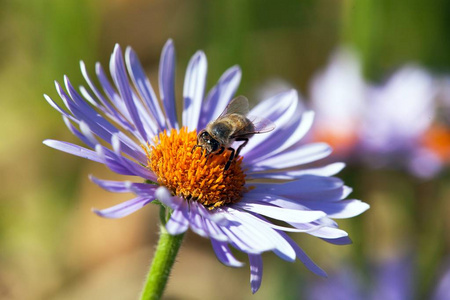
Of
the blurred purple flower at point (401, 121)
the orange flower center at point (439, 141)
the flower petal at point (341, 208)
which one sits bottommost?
the orange flower center at point (439, 141)

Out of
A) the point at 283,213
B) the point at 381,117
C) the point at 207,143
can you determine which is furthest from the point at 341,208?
the point at 381,117

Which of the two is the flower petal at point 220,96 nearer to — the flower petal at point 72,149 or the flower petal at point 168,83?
the flower petal at point 168,83

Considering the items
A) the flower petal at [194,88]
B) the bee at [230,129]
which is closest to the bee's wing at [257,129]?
the bee at [230,129]

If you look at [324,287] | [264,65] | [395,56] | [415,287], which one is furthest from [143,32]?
[415,287]

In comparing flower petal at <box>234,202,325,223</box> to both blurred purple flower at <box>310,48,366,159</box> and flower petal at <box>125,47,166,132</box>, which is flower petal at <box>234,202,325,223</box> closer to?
flower petal at <box>125,47,166,132</box>

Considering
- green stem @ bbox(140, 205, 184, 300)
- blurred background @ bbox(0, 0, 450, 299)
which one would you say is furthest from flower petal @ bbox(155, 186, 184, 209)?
blurred background @ bbox(0, 0, 450, 299)

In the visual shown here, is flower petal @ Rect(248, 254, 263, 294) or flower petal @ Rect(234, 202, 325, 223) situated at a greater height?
flower petal @ Rect(234, 202, 325, 223)
